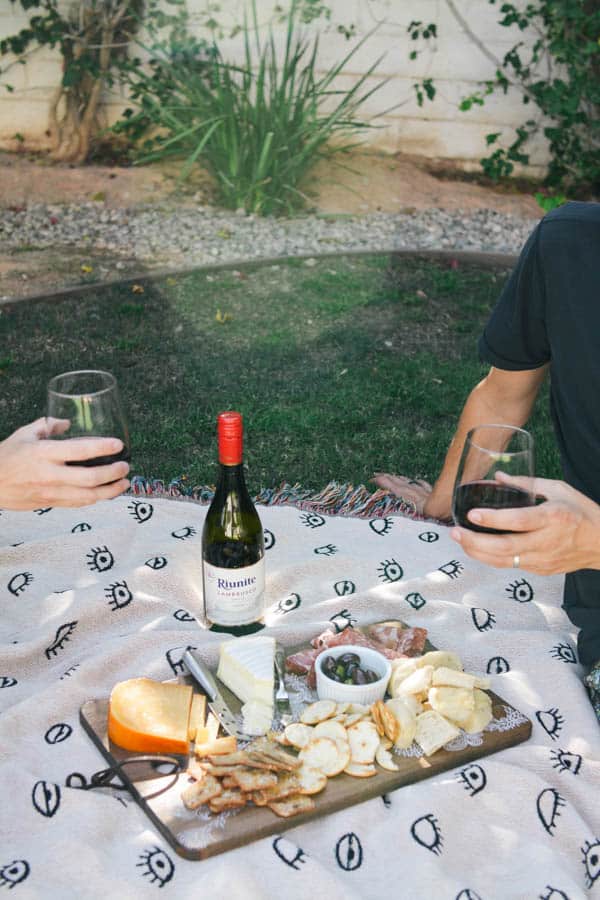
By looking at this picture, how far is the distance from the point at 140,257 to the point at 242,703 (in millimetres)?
4395

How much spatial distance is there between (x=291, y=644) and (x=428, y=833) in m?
0.53

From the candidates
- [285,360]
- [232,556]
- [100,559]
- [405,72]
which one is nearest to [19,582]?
[100,559]

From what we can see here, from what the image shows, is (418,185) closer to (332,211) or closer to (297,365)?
(332,211)

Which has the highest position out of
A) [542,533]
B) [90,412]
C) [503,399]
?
[90,412]

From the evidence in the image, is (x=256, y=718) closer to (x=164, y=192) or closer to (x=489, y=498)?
(x=489, y=498)

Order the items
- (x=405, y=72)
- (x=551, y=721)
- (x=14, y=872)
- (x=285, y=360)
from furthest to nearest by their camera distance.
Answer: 1. (x=405, y=72)
2. (x=285, y=360)
3. (x=551, y=721)
4. (x=14, y=872)

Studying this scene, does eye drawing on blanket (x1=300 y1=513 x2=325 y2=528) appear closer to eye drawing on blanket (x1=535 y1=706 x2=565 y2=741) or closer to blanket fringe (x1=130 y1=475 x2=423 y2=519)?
blanket fringe (x1=130 y1=475 x2=423 y2=519)

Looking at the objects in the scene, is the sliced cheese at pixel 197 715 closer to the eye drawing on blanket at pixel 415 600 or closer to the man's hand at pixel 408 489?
the eye drawing on blanket at pixel 415 600

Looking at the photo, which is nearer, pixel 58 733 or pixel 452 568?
pixel 58 733

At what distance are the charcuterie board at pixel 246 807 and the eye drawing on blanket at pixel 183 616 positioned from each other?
14.5 inches

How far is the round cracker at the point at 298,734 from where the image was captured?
158cm

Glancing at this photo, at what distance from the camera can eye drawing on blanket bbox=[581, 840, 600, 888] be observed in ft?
5.02

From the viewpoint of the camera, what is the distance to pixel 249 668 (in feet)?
5.47

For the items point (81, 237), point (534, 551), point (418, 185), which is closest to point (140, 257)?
point (81, 237)
